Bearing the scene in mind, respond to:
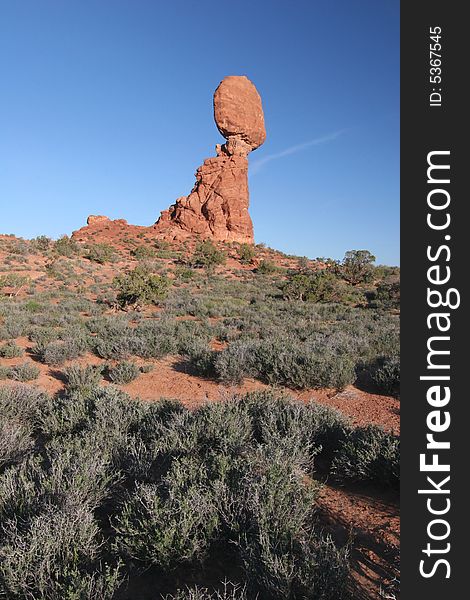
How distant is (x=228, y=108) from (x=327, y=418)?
4602 centimetres

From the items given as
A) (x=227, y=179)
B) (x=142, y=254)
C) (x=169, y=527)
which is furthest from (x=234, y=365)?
(x=227, y=179)

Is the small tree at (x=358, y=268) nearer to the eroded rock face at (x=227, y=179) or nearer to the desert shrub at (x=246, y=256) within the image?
the desert shrub at (x=246, y=256)

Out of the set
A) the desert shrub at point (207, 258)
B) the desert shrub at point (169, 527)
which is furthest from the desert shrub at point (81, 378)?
the desert shrub at point (207, 258)

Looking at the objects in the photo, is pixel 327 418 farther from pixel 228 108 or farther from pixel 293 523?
pixel 228 108

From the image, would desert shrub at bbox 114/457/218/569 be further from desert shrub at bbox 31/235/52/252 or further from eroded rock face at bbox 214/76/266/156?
eroded rock face at bbox 214/76/266/156

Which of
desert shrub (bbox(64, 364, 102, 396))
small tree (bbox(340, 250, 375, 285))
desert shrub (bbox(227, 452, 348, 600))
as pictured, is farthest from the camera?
small tree (bbox(340, 250, 375, 285))

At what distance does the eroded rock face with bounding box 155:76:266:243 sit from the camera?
4328 cm

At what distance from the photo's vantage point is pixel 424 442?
158cm

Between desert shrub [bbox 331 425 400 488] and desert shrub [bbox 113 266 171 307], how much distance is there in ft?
43.9

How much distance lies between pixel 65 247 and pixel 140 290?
18.3 meters

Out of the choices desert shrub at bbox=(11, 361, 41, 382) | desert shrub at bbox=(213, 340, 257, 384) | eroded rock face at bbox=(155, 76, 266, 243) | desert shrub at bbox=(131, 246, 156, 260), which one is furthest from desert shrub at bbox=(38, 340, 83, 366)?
eroded rock face at bbox=(155, 76, 266, 243)

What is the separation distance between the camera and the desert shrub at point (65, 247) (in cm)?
2972

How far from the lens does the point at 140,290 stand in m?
15.9

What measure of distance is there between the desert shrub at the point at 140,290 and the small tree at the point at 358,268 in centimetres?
1759
